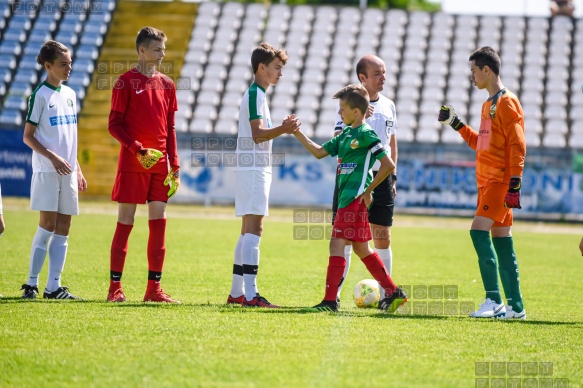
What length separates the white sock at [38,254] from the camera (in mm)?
8195

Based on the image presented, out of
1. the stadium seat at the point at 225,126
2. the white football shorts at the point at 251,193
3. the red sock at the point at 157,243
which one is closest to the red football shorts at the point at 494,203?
the white football shorts at the point at 251,193

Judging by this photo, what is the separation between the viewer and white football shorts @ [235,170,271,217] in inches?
310

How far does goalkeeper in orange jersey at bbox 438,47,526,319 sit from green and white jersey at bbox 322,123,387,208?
1137mm

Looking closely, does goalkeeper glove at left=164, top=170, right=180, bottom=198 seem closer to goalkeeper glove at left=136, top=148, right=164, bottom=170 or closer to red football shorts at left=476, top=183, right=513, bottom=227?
goalkeeper glove at left=136, top=148, right=164, bottom=170

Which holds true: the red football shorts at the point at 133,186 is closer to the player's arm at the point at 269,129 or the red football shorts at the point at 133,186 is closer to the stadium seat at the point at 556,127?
the player's arm at the point at 269,129

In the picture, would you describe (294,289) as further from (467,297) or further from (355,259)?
(355,259)

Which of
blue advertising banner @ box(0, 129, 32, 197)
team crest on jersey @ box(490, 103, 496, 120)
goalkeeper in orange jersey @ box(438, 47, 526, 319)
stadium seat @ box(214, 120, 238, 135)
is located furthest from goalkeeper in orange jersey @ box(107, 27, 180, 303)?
stadium seat @ box(214, 120, 238, 135)

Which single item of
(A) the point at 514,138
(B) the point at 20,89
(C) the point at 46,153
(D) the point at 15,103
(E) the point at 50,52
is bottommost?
(C) the point at 46,153

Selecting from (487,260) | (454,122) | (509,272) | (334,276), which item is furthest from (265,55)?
(509,272)

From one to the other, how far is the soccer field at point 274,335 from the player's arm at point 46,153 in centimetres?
123

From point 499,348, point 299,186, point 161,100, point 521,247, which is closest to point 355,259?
point 521,247

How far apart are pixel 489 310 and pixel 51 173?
168 inches

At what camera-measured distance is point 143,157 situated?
7945 mm

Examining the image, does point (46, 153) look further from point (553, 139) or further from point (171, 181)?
point (553, 139)
